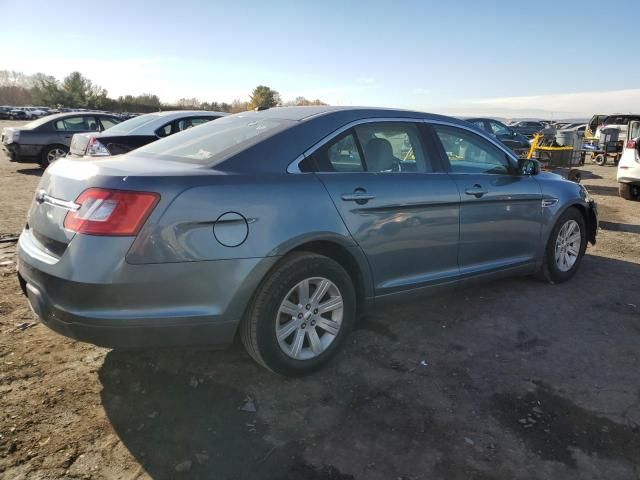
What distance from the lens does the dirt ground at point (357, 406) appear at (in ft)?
7.75

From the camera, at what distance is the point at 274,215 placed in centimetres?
280

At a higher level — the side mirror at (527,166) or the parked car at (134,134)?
the parked car at (134,134)

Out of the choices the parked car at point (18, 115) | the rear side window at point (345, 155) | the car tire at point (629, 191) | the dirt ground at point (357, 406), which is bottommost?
the dirt ground at point (357, 406)

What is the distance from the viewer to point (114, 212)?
2.46 metres

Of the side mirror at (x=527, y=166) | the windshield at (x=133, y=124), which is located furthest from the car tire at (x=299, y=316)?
the windshield at (x=133, y=124)

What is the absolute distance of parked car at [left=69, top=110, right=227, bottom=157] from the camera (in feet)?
27.1

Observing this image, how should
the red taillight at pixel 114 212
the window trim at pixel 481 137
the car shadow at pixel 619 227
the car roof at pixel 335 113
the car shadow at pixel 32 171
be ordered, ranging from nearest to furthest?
the red taillight at pixel 114 212 < the car roof at pixel 335 113 < the window trim at pixel 481 137 < the car shadow at pixel 619 227 < the car shadow at pixel 32 171

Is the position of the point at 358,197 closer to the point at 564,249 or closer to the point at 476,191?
the point at 476,191

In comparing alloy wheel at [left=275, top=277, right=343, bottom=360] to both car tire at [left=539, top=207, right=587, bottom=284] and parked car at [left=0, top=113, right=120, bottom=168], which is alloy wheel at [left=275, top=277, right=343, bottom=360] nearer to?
car tire at [left=539, top=207, right=587, bottom=284]

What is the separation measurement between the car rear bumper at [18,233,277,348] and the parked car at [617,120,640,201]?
937 centimetres

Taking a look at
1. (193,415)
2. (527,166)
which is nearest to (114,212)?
(193,415)

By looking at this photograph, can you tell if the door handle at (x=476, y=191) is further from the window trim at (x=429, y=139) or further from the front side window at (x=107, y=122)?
the front side window at (x=107, y=122)

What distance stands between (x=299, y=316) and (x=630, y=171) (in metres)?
9.14

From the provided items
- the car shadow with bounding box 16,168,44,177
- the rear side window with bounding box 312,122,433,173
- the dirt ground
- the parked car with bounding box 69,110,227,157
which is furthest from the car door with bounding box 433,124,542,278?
the car shadow with bounding box 16,168,44,177
